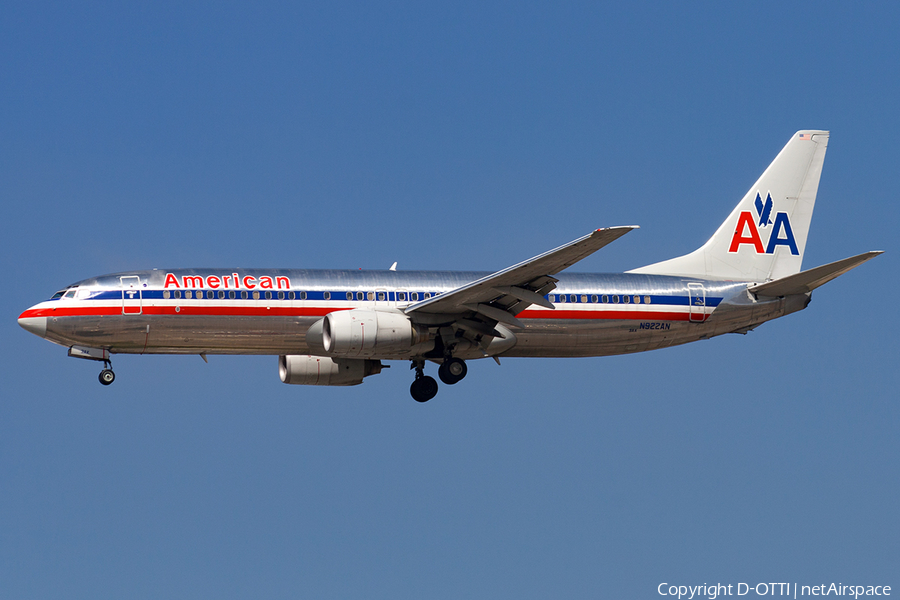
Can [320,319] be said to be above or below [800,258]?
below

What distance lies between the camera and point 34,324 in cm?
3422

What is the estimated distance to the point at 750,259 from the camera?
1618 inches

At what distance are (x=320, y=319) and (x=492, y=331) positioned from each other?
5.45 metres

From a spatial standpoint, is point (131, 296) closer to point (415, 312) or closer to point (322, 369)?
point (322, 369)

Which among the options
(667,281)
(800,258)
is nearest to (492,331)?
(667,281)

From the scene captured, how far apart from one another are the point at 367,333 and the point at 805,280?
15.0m

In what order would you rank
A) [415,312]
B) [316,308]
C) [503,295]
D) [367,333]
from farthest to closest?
[316,308] → [415,312] → [503,295] → [367,333]

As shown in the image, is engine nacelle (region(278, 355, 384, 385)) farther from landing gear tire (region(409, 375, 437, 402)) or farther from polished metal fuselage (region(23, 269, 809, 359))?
polished metal fuselage (region(23, 269, 809, 359))

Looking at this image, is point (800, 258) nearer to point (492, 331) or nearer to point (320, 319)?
point (492, 331)

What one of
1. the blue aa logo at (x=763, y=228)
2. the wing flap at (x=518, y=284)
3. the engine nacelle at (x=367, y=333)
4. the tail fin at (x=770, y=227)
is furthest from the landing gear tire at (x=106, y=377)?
the blue aa logo at (x=763, y=228)

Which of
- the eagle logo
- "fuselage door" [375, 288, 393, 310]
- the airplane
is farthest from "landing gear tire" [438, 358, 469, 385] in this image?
the eagle logo

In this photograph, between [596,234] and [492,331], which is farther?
[492,331]

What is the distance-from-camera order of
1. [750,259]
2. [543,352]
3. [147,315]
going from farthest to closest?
[750,259], [543,352], [147,315]

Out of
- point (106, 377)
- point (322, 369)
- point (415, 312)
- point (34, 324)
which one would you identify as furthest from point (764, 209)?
point (34, 324)
